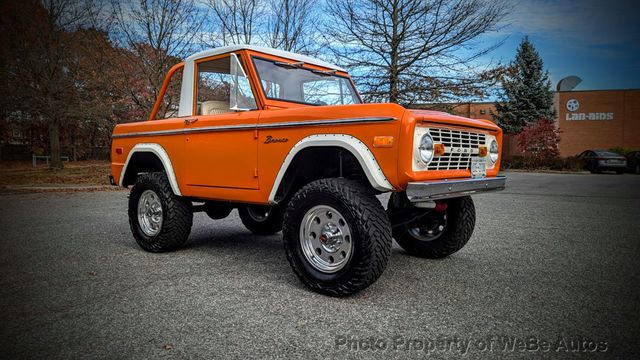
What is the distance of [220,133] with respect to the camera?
13.9 feet

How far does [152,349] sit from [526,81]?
3747 centimetres

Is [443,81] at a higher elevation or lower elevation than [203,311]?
higher

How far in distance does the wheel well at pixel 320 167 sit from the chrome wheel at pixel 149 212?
6.25ft

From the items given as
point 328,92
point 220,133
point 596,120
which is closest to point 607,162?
point 596,120

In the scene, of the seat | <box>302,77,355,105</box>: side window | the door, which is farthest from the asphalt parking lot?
<box>302,77,355,105</box>: side window

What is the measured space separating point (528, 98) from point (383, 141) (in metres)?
35.5

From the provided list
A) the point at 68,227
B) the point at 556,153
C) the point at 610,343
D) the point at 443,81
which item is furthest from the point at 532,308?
the point at 556,153

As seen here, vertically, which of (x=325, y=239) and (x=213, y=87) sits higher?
(x=213, y=87)

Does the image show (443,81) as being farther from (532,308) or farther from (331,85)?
(532,308)

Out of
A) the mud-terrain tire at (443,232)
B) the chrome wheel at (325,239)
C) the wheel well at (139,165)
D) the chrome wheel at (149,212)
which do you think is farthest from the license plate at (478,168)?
the wheel well at (139,165)

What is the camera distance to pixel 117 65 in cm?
1508

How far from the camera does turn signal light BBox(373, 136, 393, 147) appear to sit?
3.10 m

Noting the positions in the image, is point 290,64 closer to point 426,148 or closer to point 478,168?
point 426,148

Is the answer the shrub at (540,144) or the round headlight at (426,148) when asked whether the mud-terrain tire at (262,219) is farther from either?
the shrub at (540,144)
